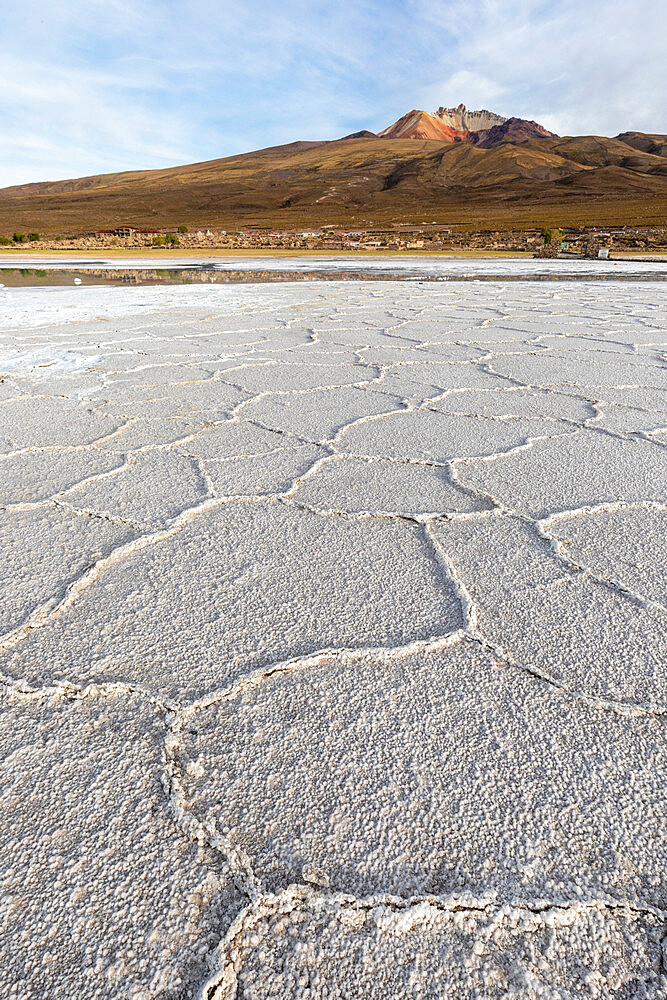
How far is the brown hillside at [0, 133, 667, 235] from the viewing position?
55562 millimetres

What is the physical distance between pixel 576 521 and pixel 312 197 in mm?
84268

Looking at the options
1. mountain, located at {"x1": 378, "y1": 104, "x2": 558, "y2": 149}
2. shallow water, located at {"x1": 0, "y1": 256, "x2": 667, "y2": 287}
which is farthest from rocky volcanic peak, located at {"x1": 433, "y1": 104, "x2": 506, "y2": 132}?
shallow water, located at {"x1": 0, "y1": 256, "x2": 667, "y2": 287}

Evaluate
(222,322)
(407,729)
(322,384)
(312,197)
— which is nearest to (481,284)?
(222,322)

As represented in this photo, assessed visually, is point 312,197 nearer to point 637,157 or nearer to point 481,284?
point 637,157

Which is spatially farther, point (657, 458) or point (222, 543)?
point (657, 458)

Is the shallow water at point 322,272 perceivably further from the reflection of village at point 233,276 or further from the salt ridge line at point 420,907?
the salt ridge line at point 420,907

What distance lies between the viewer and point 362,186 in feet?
271

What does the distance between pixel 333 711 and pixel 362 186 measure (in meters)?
93.0

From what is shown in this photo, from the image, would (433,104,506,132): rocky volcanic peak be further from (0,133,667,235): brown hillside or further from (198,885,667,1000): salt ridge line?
(198,885,667,1000): salt ridge line

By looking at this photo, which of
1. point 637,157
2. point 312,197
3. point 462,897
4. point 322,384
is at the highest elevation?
point 637,157

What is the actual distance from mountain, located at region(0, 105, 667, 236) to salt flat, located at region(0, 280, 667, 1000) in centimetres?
4754

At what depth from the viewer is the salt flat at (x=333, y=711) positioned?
2.02ft

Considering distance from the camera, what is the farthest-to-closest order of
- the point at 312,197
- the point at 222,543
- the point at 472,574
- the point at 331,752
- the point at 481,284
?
the point at 312,197, the point at 481,284, the point at 222,543, the point at 472,574, the point at 331,752

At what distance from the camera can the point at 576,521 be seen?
4.91ft
